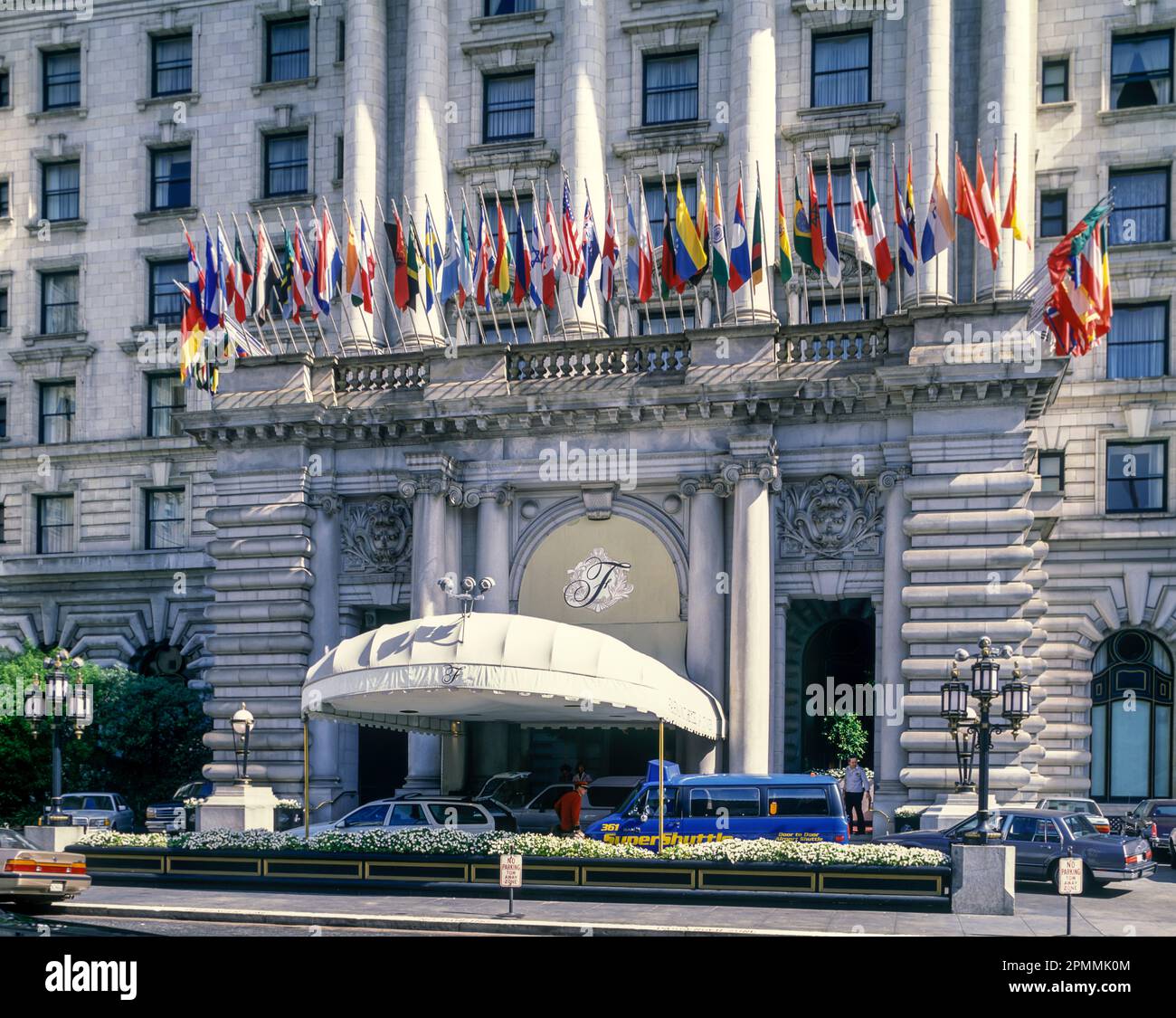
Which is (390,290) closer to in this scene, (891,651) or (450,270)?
(450,270)

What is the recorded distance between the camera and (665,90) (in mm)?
46031

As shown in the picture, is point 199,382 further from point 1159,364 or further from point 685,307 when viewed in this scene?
point 1159,364

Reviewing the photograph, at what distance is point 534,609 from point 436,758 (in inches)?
179

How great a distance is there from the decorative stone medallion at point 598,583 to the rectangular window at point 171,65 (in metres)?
25.5

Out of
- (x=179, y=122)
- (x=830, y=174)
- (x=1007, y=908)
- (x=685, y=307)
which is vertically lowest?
(x=1007, y=908)

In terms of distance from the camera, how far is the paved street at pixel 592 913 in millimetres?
23234

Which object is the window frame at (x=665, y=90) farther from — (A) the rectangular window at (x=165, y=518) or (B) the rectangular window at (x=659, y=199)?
(A) the rectangular window at (x=165, y=518)

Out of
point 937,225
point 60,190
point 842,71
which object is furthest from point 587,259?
point 60,190

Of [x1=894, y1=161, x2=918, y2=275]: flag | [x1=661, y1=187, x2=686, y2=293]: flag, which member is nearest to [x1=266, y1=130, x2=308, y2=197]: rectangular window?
[x1=661, y1=187, x2=686, y2=293]: flag

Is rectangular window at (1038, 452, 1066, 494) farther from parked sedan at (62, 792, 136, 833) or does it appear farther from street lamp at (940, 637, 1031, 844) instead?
parked sedan at (62, 792, 136, 833)

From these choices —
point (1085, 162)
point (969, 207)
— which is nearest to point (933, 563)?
point (969, 207)

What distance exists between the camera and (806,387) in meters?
37.0
